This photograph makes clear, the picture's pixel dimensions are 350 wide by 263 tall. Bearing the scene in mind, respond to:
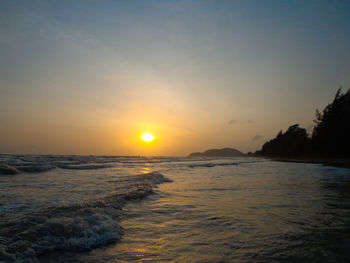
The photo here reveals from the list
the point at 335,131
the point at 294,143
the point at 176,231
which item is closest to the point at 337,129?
the point at 335,131

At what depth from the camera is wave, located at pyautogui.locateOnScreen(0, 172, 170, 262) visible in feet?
10.6

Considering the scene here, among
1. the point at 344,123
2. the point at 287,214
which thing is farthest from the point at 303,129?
the point at 287,214

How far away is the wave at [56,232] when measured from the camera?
10.6 ft

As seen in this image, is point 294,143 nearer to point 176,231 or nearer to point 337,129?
point 337,129

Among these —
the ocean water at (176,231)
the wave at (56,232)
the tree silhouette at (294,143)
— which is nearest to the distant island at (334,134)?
the tree silhouette at (294,143)

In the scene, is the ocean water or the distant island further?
the distant island

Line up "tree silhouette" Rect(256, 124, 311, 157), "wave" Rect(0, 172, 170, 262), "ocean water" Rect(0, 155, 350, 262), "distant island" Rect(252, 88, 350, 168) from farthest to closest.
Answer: "tree silhouette" Rect(256, 124, 311, 157) → "distant island" Rect(252, 88, 350, 168) → "wave" Rect(0, 172, 170, 262) → "ocean water" Rect(0, 155, 350, 262)

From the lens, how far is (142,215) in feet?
17.4

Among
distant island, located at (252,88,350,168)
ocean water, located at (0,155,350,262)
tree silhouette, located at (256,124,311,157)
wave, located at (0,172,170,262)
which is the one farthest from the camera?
tree silhouette, located at (256,124,311,157)

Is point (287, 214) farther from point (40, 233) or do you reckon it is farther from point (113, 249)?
point (40, 233)

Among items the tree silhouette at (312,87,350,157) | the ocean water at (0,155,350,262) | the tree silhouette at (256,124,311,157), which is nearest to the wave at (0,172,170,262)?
the ocean water at (0,155,350,262)

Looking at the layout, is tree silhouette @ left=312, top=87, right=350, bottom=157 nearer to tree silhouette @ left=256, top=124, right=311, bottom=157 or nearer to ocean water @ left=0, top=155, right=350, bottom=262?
tree silhouette @ left=256, top=124, right=311, bottom=157

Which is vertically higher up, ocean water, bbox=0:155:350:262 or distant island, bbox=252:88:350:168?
distant island, bbox=252:88:350:168

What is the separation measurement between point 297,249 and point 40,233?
4.15 meters
